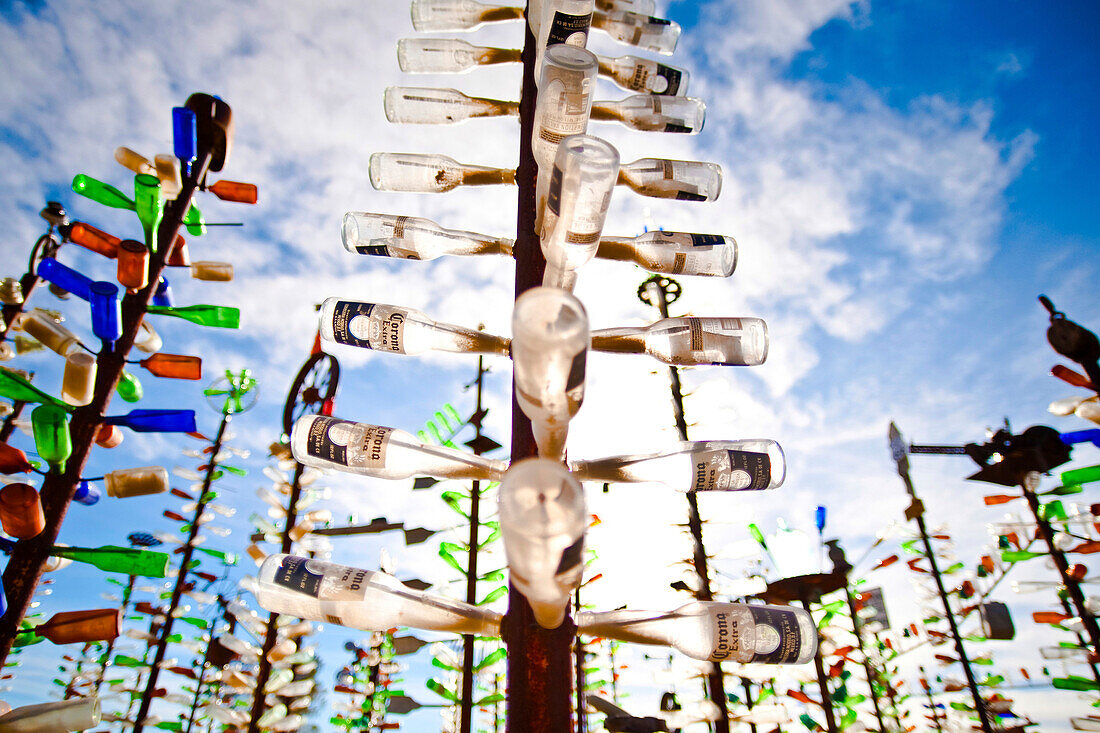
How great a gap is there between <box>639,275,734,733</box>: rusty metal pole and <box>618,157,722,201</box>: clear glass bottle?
15.4 ft

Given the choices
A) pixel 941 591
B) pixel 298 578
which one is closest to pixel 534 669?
pixel 298 578

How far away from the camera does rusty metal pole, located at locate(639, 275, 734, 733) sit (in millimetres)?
7206

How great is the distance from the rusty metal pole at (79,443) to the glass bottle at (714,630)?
214 cm

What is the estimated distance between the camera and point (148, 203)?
2.73m

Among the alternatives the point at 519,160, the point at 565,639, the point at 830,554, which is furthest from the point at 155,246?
the point at 830,554

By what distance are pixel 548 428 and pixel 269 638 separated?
893cm

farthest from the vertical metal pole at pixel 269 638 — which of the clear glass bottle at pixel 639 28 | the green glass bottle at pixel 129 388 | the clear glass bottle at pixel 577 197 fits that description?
the clear glass bottle at pixel 577 197

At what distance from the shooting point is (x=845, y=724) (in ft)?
53.2

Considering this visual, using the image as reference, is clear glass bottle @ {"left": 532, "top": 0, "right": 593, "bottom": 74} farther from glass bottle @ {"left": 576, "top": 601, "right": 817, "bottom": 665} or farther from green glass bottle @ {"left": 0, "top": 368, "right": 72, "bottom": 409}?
A: green glass bottle @ {"left": 0, "top": 368, "right": 72, "bottom": 409}

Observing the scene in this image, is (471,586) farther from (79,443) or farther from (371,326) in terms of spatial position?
(371,326)

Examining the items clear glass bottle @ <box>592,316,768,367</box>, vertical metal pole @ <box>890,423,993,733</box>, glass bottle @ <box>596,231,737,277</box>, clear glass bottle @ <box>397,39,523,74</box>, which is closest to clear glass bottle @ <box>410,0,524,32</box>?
clear glass bottle @ <box>397,39,523,74</box>

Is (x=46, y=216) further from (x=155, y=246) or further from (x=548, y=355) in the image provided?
(x=548, y=355)

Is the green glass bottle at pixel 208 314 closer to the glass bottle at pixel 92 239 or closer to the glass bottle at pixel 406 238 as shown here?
the glass bottle at pixel 92 239

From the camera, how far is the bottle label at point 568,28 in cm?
141
